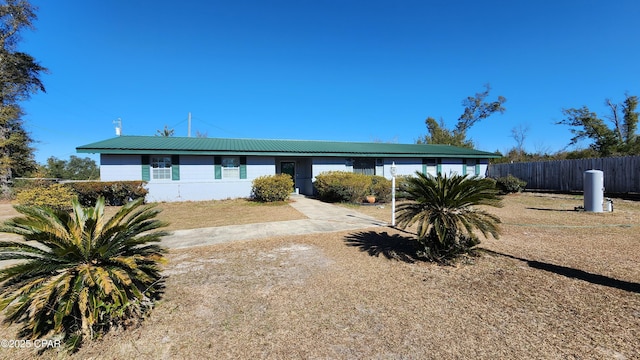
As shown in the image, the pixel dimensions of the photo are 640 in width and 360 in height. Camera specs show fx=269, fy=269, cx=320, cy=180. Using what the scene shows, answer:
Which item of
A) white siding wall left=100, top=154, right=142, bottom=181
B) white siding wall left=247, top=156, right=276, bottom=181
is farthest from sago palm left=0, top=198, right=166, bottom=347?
white siding wall left=247, top=156, right=276, bottom=181

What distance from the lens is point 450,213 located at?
4766 mm

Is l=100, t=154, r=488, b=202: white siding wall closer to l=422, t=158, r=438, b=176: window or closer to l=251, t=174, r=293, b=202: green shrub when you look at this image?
l=251, t=174, r=293, b=202: green shrub

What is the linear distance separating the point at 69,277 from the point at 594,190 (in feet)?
46.2

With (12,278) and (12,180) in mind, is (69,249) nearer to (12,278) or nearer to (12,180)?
(12,278)

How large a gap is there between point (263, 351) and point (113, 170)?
14.3 m

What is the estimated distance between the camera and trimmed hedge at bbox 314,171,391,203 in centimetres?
1295

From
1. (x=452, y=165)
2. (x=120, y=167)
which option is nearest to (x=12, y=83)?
(x=120, y=167)

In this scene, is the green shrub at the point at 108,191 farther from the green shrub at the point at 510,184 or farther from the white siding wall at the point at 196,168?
the green shrub at the point at 510,184

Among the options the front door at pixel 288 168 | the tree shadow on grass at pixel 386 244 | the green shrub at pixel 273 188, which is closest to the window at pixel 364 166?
the front door at pixel 288 168

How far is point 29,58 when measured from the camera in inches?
778

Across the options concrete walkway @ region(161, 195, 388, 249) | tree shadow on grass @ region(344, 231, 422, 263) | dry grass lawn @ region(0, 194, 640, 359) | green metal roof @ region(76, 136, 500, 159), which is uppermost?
green metal roof @ region(76, 136, 500, 159)

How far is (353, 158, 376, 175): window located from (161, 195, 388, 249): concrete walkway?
8184 mm

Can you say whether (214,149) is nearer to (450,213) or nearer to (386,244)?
(386,244)

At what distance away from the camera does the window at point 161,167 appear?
13633 mm
